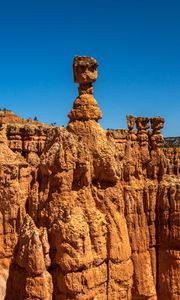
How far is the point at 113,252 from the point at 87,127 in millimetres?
2975

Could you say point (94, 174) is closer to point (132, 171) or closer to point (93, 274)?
point (93, 274)

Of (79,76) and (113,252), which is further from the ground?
(79,76)

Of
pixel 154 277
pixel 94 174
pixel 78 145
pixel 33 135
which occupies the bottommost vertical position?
pixel 154 277

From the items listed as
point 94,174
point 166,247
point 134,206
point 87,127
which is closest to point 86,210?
point 94,174

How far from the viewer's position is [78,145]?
9.66 m

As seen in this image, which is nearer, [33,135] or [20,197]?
[20,197]

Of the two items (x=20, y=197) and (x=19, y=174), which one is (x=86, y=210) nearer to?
(x=20, y=197)

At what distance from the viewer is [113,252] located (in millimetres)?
9469

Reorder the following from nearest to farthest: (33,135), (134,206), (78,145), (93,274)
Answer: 1. (93,274)
2. (78,145)
3. (134,206)
4. (33,135)

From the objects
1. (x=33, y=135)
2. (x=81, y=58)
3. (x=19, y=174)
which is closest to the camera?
(x=81, y=58)

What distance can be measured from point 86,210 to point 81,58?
3.87 meters

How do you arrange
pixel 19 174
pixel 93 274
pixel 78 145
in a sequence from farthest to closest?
pixel 19 174, pixel 78 145, pixel 93 274

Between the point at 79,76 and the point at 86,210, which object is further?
the point at 79,76

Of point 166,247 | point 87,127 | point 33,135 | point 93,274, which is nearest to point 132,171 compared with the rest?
point 166,247
